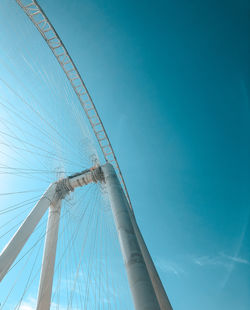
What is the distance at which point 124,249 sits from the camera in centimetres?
655

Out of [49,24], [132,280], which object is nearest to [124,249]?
[132,280]

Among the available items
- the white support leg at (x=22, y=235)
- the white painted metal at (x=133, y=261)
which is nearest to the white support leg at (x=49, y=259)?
the white support leg at (x=22, y=235)

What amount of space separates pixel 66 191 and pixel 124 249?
8646 millimetres

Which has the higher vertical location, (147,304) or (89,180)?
(89,180)

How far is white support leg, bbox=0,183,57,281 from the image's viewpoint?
809 centimetres

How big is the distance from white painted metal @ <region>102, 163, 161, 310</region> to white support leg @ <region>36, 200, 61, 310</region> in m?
5.79

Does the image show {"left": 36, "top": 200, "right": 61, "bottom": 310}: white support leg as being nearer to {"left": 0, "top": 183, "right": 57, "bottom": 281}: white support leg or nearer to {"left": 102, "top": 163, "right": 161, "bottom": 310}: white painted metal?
{"left": 0, "top": 183, "right": 57, "bottom": 281}: white support leg

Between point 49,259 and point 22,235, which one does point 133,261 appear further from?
point 49,259

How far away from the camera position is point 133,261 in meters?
6.07

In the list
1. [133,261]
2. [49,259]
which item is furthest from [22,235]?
[133,261]

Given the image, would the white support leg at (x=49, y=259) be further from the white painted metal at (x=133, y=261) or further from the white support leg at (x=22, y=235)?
the white painted metal at (x=133, y=261)

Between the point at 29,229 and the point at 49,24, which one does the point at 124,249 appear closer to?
the point at 29,229

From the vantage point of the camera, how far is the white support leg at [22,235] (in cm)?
809

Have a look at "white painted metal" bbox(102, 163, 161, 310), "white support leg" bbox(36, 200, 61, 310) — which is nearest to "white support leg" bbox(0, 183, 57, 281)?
"white support leg" bbox(36, 200, 61, 310)
